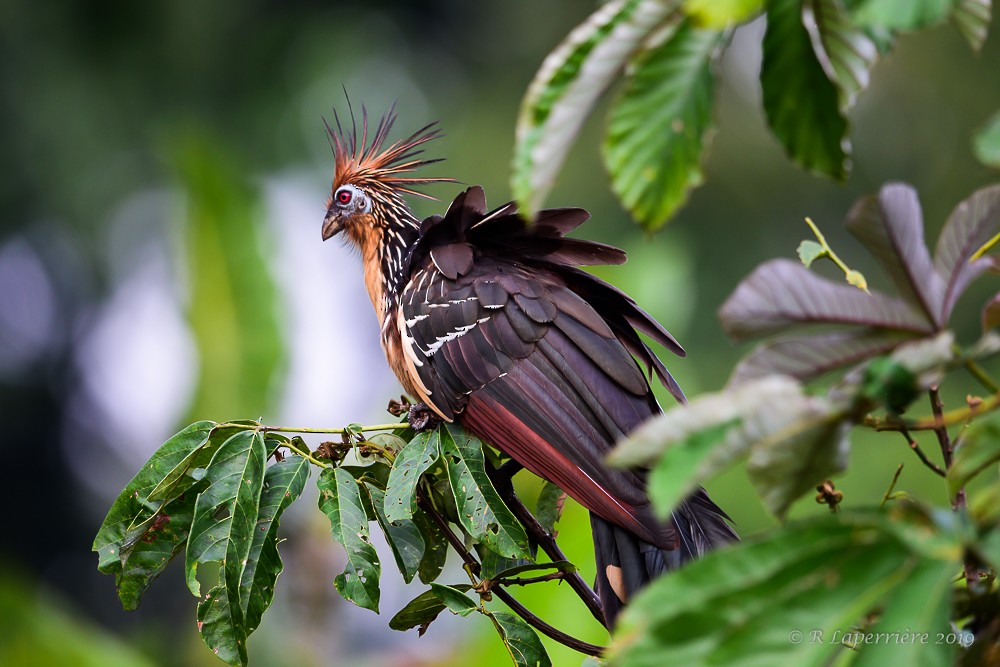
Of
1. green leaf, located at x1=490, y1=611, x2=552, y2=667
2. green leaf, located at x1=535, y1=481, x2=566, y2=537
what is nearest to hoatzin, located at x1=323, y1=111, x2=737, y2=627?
green leaf, located at x1=535, y1=481, x2=566, y2=537

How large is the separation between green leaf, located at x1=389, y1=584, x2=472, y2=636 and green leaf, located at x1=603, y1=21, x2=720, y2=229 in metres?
1.05

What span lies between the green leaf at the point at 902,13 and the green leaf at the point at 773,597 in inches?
18.2

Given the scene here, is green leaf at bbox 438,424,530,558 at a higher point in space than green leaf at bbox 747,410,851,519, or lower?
higher

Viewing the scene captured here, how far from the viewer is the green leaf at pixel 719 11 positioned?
98 cm

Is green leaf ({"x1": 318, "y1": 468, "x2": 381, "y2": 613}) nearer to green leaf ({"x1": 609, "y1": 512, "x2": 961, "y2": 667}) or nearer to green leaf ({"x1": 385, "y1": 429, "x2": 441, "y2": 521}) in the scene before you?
green leaf ({"x1": 385, "y1": 429, "x2": 441, "y2": 521})

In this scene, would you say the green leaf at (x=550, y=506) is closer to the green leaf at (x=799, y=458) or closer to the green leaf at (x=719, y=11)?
the green leaf at (x=799, y=458)

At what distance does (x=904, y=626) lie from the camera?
93 centimetres

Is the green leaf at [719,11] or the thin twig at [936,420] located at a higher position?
the green leaf at [719,11]

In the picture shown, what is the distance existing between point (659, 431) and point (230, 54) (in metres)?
15.8

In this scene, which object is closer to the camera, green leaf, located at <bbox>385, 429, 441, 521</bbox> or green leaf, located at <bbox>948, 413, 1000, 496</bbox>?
green leaf, located at <bbox>948, 413, 1000, 496</bbox>

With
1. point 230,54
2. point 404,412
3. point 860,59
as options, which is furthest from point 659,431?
point 230,54

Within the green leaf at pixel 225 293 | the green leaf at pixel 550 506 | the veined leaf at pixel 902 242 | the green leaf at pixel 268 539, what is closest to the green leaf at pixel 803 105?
the veined leaf at pixel 902 242

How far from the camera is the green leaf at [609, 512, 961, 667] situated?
0.93m

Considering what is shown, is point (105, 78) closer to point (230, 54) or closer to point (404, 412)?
point (230, 54)
